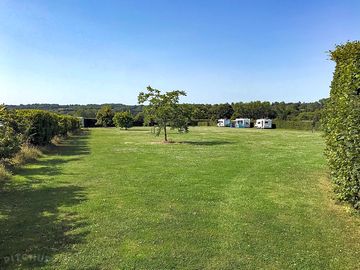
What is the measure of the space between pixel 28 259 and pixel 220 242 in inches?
107

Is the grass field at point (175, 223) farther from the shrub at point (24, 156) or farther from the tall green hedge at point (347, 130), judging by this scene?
the shrub at point (24, 156)

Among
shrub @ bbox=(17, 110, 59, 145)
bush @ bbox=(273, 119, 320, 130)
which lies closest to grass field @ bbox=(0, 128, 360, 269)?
shrub @ bbox=(17, 110, 59, 145)

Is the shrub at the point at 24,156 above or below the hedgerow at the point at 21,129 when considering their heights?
below

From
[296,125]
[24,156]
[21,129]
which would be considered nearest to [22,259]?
[24,156]

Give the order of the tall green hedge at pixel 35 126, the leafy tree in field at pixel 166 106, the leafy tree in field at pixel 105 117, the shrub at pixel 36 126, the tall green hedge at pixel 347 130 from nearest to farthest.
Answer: the tall green hedge at pixel 347 130
the tall green hedge at pixel 35 126
the shrub at pixel 36 126
the leafy tree in field at pixel 166 106
the leafy tree in field at pixel 105 117

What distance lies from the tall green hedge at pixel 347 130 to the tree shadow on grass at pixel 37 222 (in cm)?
477

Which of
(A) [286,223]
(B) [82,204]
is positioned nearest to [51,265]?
(B) [82,204]

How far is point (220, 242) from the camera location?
5363 millimetres

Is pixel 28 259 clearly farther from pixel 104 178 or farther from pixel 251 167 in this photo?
pixel 251 167

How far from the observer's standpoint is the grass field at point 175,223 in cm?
477

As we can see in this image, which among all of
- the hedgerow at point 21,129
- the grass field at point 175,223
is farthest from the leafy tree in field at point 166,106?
the grass field at point 175,223

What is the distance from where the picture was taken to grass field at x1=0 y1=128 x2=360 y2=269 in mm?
4766

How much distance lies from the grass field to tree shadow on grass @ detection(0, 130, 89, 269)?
0.02 meters

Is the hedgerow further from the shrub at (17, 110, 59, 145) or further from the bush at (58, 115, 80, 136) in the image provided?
the bush at (58, 115, 80, 136)
